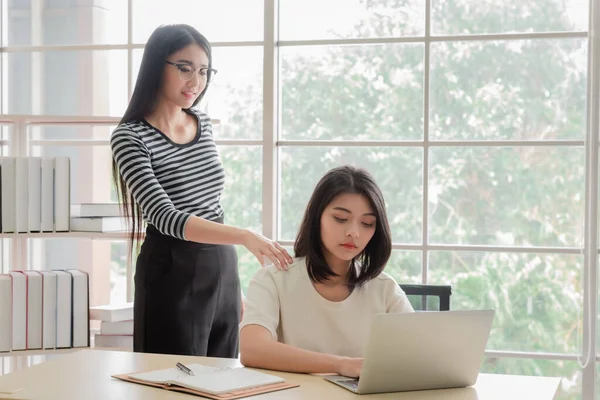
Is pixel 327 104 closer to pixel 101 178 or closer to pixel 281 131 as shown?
pixel 281 131

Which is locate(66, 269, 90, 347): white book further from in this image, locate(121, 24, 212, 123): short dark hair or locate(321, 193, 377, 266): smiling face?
locate(321, 193, 377, 266): smiling face

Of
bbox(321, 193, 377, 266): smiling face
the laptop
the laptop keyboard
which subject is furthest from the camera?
bbox(321, 193, 377, 266): smiling face

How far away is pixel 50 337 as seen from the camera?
10.3ft

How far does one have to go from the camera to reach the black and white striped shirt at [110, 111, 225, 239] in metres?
2.46

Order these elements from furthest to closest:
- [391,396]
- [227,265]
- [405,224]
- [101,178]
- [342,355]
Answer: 1. [101,178]
2. [405,224]
3. [227,265]
4. [342,355]
5. [391,396]

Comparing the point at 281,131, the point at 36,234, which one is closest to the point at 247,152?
the point at 281,131

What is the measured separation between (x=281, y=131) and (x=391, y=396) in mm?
1786

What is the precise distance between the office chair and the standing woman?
Result: 0.56 meters

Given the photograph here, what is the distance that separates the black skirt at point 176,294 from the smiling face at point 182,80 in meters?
0.41

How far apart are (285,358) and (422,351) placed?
0.37 metres

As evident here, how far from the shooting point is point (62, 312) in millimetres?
3137

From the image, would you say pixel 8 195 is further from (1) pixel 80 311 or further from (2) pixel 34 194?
(1) pixel 80 311

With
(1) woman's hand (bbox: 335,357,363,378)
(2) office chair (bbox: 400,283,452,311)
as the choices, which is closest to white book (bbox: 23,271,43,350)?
(2) office chair (bbox: 400,283,452,311)

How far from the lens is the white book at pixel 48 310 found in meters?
3.12
